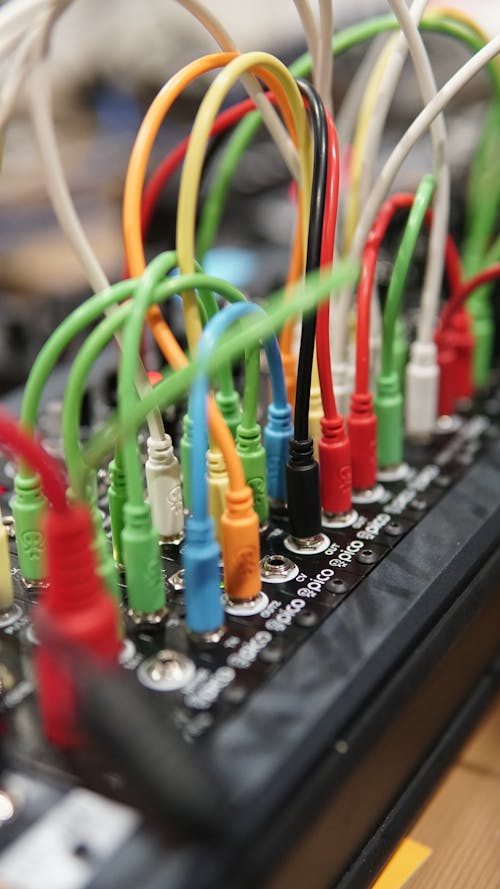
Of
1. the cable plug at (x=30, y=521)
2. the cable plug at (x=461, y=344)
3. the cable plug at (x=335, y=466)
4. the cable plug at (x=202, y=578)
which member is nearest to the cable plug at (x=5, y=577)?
the cable plug at (x=30, y=521)

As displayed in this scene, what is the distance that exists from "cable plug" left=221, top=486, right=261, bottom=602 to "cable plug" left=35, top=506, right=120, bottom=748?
10 centimetres

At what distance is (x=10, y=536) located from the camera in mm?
635

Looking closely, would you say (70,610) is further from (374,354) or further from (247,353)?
(374,354)

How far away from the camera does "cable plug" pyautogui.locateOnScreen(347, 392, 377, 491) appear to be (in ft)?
2.16

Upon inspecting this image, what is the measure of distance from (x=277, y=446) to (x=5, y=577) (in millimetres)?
206

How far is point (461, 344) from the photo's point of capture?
2.63 ft

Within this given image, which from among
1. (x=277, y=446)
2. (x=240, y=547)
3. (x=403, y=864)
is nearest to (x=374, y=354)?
(x=277, y=446)

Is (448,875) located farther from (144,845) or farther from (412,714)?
(144,845)

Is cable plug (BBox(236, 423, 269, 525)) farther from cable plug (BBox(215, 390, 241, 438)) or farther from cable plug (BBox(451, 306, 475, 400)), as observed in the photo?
cable plug (BBox(451, 306, 475, 400))

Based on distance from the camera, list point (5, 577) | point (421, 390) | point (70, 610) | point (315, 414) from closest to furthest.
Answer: point (70, 610) < point (5, 577) < point (315, 414) < point (421, 390)

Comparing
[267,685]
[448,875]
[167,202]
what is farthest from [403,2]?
[167,202]

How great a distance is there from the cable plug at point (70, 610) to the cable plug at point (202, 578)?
0.06 m

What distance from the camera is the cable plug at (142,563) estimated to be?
0.51 metres

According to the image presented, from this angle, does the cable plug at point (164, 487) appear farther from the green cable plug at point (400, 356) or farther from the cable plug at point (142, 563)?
the green cable plug at point (400, 356)
